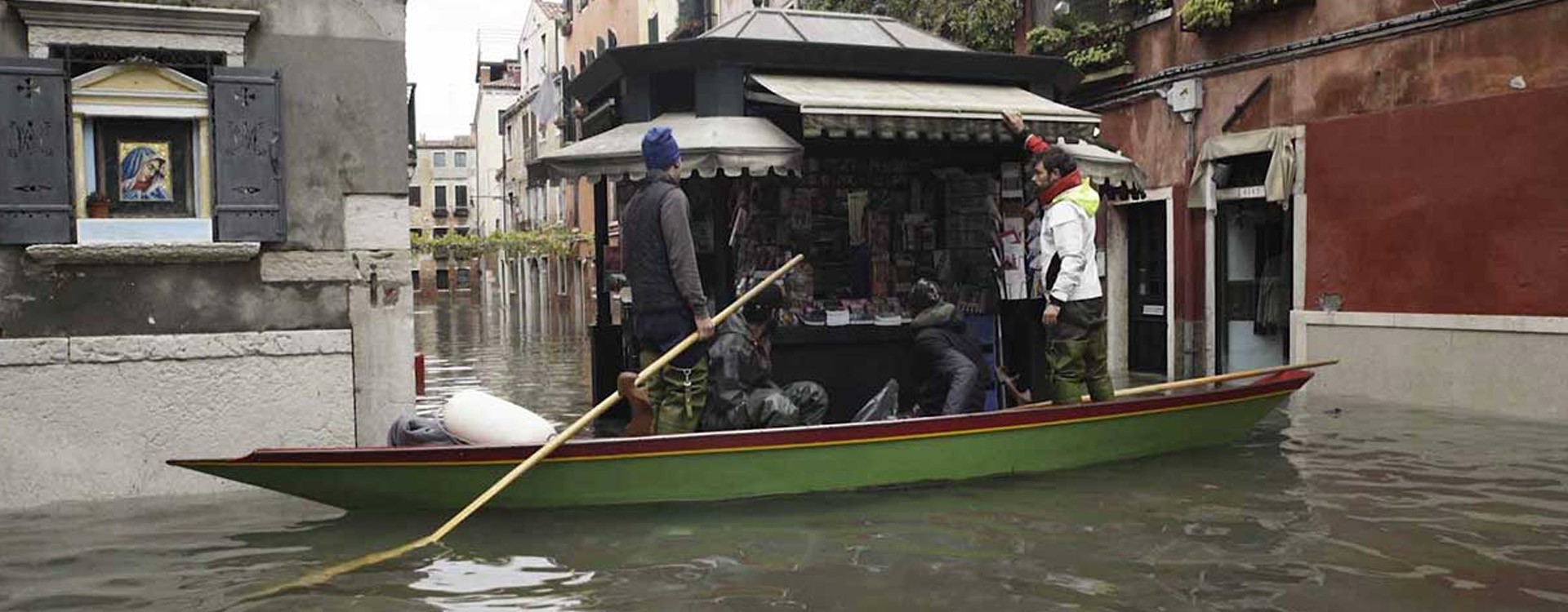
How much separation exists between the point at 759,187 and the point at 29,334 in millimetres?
4391

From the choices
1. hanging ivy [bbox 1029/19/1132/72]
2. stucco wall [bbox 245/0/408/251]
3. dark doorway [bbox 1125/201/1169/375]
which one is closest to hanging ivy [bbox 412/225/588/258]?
hanging ivy [bbox 1029/19/1132/72]

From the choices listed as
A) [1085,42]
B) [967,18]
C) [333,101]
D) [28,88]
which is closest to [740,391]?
[333,101]

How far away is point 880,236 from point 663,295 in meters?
2.59

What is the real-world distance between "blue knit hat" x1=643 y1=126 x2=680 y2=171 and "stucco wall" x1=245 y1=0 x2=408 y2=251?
160cm

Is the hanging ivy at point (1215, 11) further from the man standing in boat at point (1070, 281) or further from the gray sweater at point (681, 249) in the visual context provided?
the gray sweater at point (681, 249)

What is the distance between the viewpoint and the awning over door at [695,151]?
7.53m

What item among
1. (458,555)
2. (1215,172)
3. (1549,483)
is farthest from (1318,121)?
(458,555)

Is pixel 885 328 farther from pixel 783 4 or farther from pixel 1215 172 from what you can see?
pixel 783 4

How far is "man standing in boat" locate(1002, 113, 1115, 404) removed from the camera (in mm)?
7207

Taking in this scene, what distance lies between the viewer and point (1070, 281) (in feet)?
23.6

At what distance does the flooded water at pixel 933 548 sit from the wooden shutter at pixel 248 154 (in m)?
1.55

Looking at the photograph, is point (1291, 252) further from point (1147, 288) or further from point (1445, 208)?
point (1147, 288)

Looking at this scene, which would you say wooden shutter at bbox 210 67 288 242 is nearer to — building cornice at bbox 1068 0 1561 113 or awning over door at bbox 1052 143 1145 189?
awning over door at bbox 1052 143 1145 189

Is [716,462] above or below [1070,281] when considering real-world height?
below
